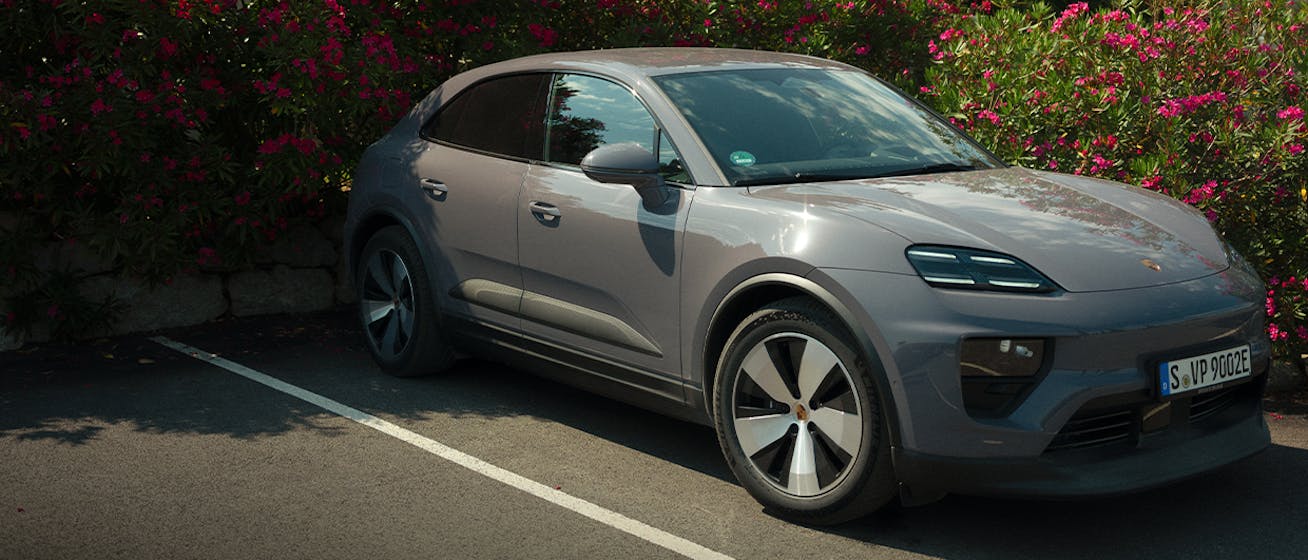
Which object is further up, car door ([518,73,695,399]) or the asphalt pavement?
car door ([518,73,695,399])

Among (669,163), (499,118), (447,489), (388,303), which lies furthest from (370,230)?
(669,163)

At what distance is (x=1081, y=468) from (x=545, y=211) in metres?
A: 2.44

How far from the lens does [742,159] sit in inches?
201

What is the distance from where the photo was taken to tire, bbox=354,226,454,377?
651 cm

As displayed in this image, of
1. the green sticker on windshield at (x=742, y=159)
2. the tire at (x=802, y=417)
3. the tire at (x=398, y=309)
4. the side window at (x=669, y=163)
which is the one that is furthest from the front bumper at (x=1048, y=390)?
the tire at (x=398, y=309)

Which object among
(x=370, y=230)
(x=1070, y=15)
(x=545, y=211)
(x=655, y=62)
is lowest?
(x=370, y=230)

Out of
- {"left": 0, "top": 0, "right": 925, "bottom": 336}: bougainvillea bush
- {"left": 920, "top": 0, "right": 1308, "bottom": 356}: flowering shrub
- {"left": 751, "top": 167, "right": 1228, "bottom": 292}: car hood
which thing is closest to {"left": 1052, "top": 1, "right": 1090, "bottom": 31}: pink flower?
{"left": 920, "top": 0, "right": 1308, "bottom": 356}: flowering shrub

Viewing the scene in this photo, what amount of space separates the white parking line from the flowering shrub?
3.28 metres

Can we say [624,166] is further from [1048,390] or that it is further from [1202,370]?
[1202,370]

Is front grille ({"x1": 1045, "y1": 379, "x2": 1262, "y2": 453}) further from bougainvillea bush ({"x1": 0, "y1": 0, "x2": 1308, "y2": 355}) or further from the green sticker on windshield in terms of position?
bougainvillea bush ({"x1": 0, "y1": 0, "x2": 1308, "y2": 355})

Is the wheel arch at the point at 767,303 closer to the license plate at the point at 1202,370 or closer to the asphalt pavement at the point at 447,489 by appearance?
the asphalt pavement at the point at 447,489

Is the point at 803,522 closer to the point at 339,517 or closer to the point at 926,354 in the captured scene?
the point at 926,354

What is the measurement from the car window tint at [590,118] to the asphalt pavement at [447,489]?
4.09ft

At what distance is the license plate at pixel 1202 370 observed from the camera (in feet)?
13.8
